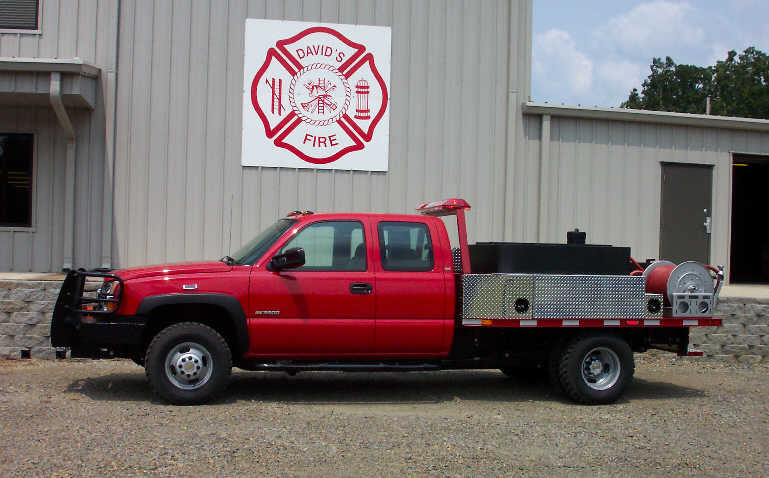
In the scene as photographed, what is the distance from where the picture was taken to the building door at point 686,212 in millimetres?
12586

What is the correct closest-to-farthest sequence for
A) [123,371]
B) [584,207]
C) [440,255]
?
A: [440,255]
[123,371]
[584,207]

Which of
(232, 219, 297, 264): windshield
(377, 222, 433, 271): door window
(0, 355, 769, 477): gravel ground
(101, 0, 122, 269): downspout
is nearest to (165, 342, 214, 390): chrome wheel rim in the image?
(0, 355, 769, 477): gravel ground

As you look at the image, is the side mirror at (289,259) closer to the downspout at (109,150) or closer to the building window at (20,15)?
the downspout at (109,150)

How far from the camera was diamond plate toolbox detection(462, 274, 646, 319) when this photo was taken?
7.41 m

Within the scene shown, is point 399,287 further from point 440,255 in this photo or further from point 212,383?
point 212,383

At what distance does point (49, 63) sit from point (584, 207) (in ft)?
27.5

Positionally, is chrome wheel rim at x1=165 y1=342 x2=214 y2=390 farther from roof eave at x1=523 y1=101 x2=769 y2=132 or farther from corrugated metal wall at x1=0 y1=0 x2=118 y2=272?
roof eave at x1=523 y1=101 x2=769 y2=132

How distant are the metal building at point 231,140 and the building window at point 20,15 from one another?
3 cm

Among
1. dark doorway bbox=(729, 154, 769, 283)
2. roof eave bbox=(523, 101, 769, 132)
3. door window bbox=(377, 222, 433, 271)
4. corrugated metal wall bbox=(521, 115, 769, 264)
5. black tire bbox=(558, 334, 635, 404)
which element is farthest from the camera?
dark doorway bbox=(729, 154, 769, 283)

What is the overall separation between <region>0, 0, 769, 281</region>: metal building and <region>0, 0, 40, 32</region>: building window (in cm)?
3

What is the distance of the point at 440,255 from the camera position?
7.53 m

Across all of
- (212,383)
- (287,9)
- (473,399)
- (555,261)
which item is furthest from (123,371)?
(287,9)

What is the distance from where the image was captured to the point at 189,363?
7031 mm

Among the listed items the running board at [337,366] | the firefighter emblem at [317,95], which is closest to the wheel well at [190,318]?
the running board at [337,366]
